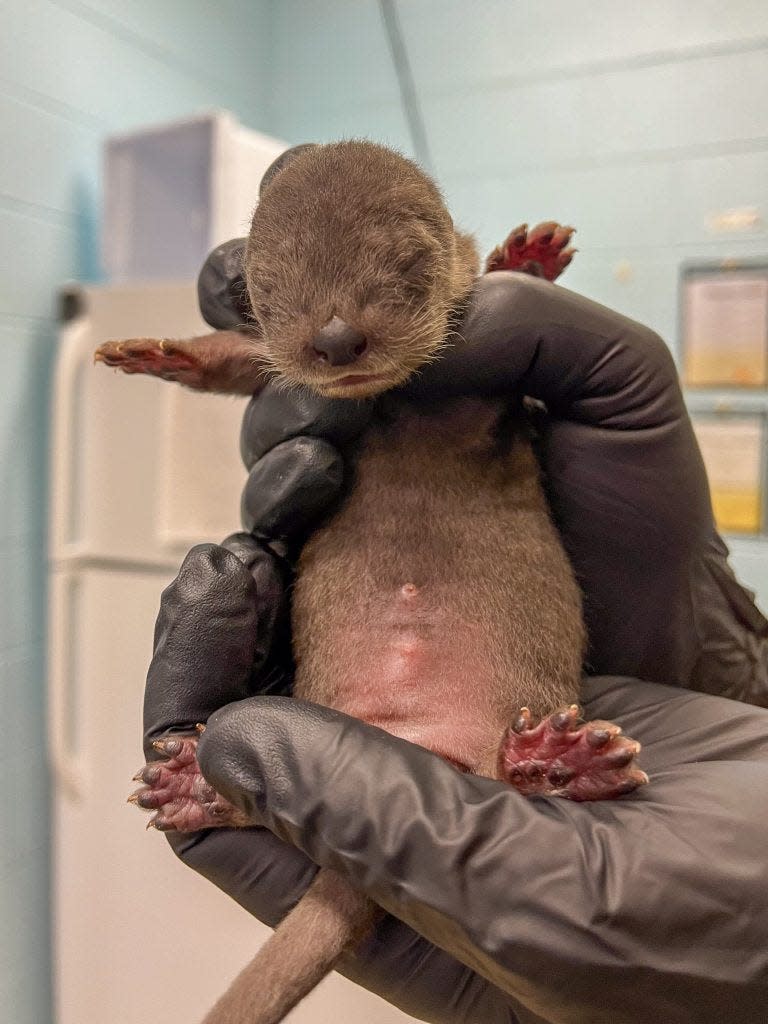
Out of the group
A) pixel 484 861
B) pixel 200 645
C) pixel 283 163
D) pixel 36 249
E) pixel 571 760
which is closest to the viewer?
pixel 484 861

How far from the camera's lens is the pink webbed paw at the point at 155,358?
1144 millimetres

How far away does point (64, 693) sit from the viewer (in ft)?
7.88

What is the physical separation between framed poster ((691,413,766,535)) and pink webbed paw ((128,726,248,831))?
1.95 meters

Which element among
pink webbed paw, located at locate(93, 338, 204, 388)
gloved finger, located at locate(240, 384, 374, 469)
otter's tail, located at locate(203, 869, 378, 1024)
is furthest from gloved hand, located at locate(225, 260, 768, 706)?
otter's tail, located at locate(203, 869, 378, 1024)

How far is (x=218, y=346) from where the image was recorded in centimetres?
126

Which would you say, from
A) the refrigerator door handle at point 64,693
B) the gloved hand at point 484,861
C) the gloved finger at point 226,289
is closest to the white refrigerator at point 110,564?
the refrigerator door handle at point 64,693

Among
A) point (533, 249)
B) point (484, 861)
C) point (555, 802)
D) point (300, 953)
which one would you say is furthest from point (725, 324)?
point (300, 953)

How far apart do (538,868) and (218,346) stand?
32.1 inches

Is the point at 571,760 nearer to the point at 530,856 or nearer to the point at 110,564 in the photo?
the point at 530,856

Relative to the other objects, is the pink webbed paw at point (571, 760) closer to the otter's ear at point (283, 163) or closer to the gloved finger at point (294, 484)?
the gloved finger at point (294, 484)

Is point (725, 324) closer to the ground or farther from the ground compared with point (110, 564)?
farther from the ground

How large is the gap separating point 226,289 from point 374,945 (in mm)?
919

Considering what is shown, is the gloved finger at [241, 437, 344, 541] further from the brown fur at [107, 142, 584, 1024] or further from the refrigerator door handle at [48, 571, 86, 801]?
the refrigerator door handle at [48, 571, 86, 801]

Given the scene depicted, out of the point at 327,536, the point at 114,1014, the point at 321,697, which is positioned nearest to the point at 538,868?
the point at 321,697
